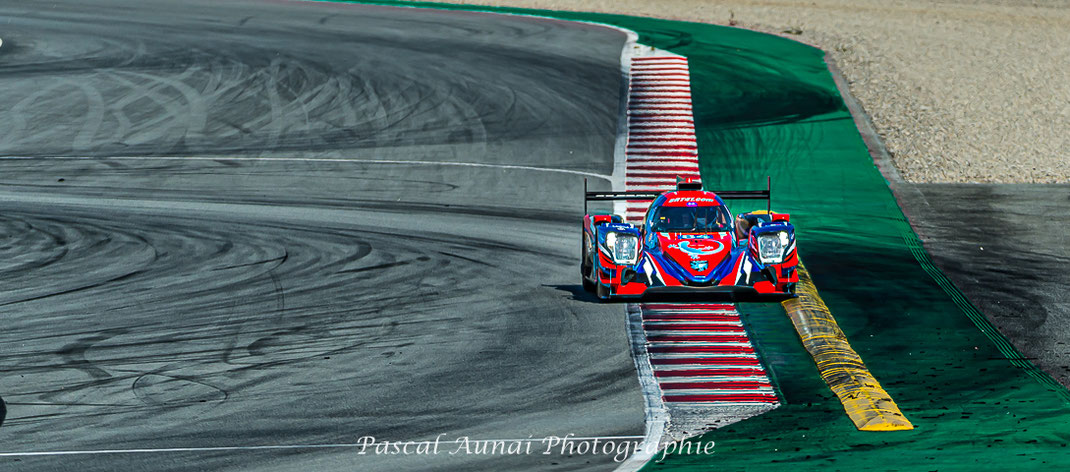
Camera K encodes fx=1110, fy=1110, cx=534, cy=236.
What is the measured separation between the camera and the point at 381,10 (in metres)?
36.6

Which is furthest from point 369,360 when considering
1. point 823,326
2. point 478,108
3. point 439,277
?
point 478,108

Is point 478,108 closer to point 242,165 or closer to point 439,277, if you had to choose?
point 242,165

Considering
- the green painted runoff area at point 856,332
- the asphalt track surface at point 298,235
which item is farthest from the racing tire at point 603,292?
the green painted runoff area at point 856,332

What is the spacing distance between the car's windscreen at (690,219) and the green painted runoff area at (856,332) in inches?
56.6

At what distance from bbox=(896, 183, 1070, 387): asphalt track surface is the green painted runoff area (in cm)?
33

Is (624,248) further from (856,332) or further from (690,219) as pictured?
(856,332)

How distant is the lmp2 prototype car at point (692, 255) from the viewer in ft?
49.4

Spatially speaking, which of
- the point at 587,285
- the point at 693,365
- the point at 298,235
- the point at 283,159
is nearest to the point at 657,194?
the point at 587,285

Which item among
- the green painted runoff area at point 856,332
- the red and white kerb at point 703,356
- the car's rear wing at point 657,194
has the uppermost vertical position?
the car's rear wing at point 657,194

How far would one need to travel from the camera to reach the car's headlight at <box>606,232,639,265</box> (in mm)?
15297

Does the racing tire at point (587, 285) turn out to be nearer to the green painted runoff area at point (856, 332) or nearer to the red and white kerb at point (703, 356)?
the red and white kerb at point (703, 356)

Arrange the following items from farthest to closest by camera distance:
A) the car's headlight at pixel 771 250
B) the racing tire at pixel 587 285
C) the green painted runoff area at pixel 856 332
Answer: the racing tire at pixel 587 285
the car's headlight at pixel 771 250
the green painted runoff area at pixel 856 332

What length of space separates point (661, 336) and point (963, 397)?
396cm

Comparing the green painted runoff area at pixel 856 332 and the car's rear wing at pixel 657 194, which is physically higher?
the car's rear wing at pixel 657 194
